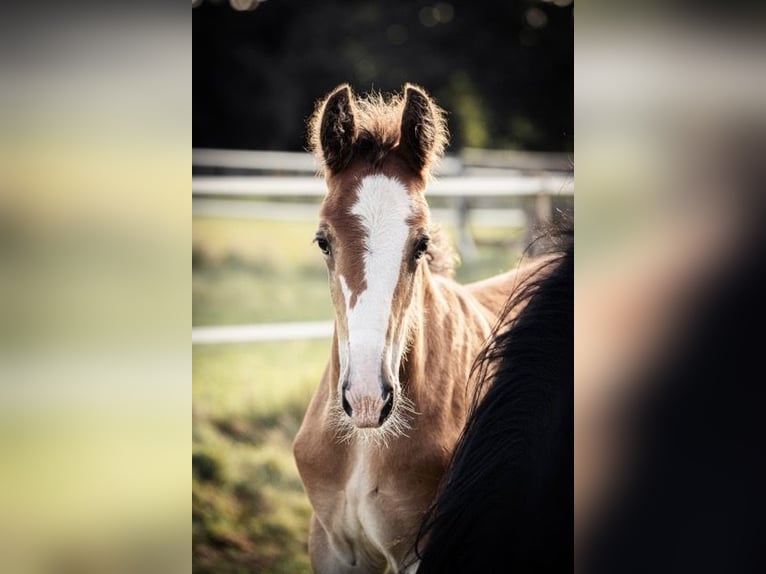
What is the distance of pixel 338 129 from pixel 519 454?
965mm

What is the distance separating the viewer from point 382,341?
168 cm

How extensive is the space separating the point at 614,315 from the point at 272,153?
102cm

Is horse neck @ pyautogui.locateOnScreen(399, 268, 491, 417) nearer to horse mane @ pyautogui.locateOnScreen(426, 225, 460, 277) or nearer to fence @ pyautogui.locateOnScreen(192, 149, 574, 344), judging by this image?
horse mane @ pyautogui.locateOnScreen(426, 225, 460, 277)

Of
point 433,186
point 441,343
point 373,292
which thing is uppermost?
point 433,186

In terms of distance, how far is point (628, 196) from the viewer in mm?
2084

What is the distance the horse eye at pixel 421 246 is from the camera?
5.66 feet

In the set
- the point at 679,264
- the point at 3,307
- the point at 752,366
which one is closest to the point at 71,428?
the point at 3,307

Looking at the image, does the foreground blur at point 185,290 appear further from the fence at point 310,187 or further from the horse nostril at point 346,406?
the horse nostril at point 346,406

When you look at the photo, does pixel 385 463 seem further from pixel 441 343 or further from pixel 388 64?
pixel 388 64

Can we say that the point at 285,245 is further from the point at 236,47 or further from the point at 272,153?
the point at 236,47

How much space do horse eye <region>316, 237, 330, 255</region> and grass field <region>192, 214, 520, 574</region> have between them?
19cm

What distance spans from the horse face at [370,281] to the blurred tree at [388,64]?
290mm

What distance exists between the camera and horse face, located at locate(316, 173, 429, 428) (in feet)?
5.49

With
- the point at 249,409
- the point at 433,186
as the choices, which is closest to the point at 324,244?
the point at 433,186
